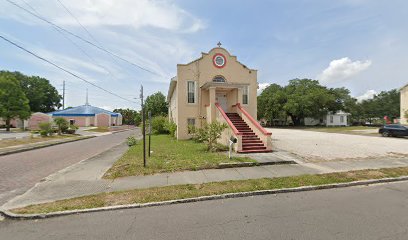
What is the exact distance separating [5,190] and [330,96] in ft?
164

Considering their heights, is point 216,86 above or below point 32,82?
below

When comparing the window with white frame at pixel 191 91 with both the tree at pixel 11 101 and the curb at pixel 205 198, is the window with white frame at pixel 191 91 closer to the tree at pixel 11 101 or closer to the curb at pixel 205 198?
the curb at pixel 205 198

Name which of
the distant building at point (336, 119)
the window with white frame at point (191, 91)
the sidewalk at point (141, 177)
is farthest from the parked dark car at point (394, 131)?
the distant building at point (336, 119)

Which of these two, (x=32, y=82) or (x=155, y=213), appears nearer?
(x=155, y=213)

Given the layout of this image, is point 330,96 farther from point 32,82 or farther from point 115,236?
point 32,82

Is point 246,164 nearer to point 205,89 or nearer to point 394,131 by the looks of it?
point 205,89

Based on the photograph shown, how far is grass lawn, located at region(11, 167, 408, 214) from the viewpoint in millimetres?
4809

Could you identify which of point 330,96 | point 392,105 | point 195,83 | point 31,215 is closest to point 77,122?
point 195,83

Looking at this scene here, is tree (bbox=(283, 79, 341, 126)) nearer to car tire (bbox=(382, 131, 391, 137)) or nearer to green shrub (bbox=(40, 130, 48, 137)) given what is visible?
car tire (bbox=(382, 131, 391, 137))

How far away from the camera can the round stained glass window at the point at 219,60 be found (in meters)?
17.9

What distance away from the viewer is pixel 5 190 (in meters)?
6.11

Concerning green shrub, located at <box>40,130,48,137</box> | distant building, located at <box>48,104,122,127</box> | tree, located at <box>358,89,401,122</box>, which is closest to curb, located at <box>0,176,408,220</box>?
green shrub, located at <box>40,130,48,137</box>

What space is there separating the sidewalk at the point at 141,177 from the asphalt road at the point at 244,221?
1390 mm

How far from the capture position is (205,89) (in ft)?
56.7
